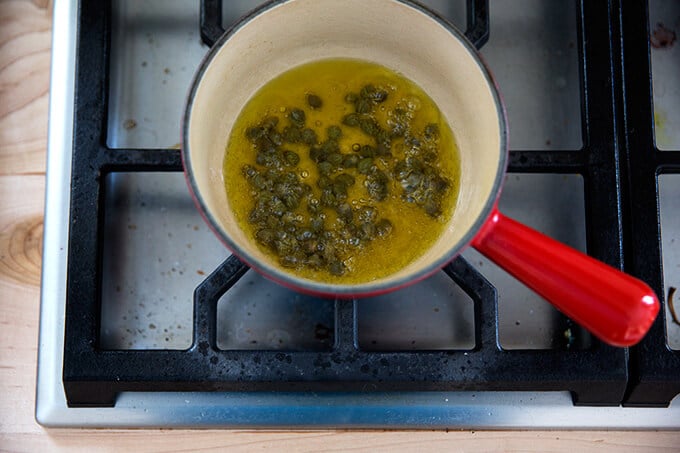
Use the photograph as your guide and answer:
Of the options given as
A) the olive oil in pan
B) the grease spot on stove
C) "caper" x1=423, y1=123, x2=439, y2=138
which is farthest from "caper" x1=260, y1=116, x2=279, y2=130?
the grease spot on stove

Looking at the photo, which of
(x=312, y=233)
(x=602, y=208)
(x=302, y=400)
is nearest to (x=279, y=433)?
(x=302, y=400)

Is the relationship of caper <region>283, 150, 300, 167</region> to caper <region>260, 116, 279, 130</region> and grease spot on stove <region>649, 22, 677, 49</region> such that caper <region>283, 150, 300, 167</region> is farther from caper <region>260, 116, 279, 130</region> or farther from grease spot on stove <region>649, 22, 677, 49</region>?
grease spot on stove <region>649, 22, 677, 49</region>

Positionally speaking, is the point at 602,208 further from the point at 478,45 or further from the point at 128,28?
the point at 128,28

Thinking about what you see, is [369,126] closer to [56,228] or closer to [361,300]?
[361,300]

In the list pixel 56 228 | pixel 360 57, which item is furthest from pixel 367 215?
pixel 56 228

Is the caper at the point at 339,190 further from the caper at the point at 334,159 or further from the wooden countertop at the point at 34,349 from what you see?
Answer: the wooden countertop at the point at 34,349

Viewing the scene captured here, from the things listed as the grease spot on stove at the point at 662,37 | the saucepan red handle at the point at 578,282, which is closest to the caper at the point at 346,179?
the saucepan red handle at the point at 578,282
